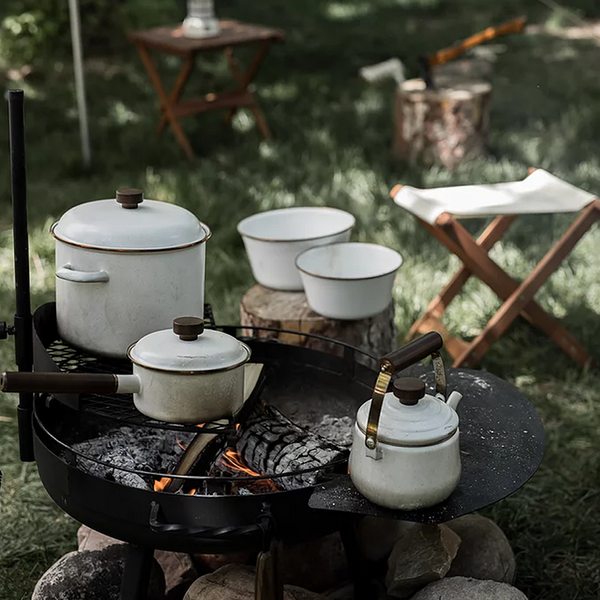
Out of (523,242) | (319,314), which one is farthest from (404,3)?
(319,314)

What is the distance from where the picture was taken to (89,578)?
243cm

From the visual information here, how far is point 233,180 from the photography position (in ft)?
18.5

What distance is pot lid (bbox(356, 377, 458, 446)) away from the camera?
194 cm

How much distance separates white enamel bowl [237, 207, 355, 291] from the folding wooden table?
2.77 m

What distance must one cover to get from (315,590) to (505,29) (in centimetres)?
378

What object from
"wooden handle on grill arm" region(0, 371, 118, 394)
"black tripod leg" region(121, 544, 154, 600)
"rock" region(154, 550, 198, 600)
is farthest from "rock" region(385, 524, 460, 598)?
"wooden handle on grill arm" region(0, 371, 118, 394)

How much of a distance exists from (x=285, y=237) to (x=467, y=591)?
5.50 feet

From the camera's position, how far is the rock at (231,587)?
2266mm

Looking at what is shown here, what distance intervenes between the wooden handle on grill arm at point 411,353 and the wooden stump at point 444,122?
4.06 meters

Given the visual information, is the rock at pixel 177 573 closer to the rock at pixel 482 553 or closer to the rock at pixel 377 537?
the rock at pixel 377 537

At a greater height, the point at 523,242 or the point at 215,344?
the point at 215,344

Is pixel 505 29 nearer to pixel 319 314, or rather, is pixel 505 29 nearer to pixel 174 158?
pixel 174 158

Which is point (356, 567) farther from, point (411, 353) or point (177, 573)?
point (411, 353)

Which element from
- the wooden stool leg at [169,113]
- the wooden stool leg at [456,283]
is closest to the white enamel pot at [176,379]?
the wooden stool leg at [456,283]
